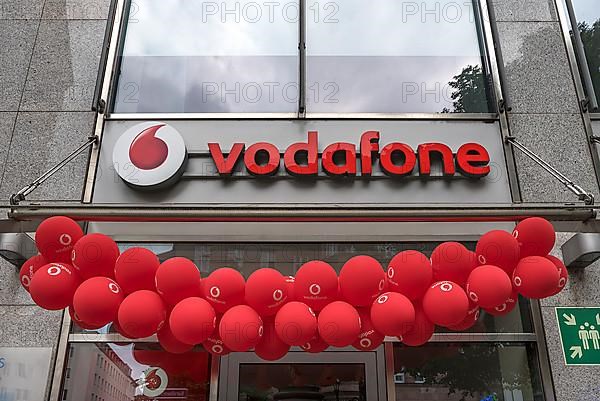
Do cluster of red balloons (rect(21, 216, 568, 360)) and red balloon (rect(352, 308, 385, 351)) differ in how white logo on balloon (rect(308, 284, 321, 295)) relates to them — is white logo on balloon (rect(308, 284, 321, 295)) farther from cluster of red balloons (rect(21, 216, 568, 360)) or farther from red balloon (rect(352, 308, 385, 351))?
red balloon (rect(352, 308, 385, 351))

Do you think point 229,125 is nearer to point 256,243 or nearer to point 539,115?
point 256,243

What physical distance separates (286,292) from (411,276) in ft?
2.76

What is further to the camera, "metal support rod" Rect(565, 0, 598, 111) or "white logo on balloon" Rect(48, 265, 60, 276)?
"metal support rod" Rect(565, 0, 598, 111)

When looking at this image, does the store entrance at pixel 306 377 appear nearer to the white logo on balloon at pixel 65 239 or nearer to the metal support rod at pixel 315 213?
the metal support rod at pixel 315 213

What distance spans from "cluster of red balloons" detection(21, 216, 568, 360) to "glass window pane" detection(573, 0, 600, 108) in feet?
9.29

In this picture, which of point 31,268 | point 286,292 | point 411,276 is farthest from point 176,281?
point 411,276

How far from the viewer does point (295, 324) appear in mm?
3568

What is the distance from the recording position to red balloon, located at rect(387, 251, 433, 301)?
12.3 feet

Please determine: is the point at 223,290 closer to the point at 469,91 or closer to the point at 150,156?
the point at 150,156

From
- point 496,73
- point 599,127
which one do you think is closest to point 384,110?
point 496,73

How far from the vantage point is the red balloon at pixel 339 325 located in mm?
3566

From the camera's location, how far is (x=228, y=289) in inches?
147

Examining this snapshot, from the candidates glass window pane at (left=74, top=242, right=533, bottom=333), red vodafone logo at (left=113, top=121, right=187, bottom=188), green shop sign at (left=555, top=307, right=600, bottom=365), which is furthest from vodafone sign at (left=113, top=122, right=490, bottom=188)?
green shop sign at (left=555, top=307, right=600, bottom=365)

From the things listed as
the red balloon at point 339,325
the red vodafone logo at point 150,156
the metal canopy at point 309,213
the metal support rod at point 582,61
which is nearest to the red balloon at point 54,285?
Answer: the metal canopy at point 309,213
